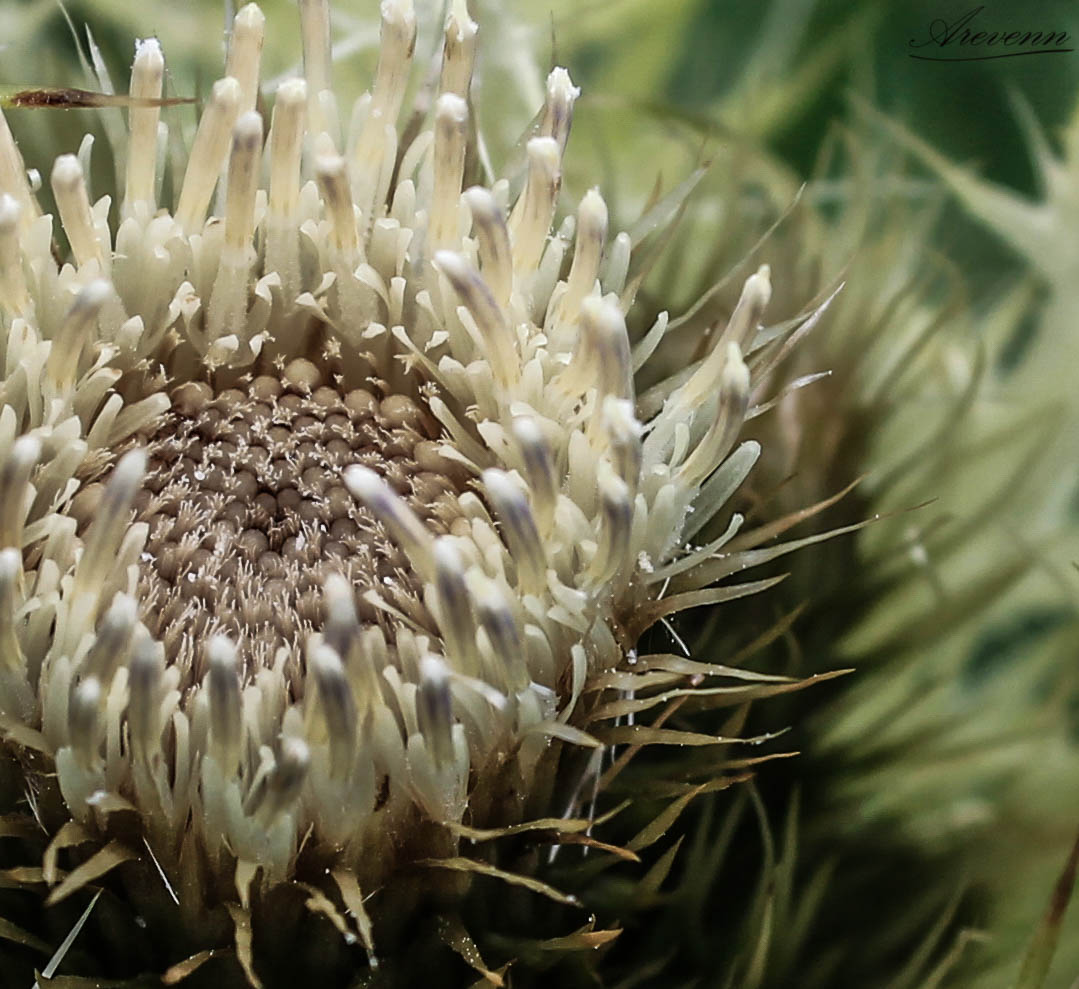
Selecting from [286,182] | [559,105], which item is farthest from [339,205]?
[559,105]

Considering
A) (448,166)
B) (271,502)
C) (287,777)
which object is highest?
(448,166)

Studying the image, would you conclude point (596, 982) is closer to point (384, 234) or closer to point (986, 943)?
point (986, 943)

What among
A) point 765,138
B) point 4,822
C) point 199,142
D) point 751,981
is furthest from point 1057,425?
point 4,822

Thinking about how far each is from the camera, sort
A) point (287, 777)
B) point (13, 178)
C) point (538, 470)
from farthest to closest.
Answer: point (13, 178)
point (538, 470)
point (287, 777)

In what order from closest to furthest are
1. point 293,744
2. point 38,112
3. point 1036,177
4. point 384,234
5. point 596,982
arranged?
point 293,744 → point 596,982 → point 384,234 → point 38,112 → point 1036,177

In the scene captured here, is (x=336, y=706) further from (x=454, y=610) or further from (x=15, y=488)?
(x=15, y=488)

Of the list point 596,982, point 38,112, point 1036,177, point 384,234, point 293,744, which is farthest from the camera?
point 1036,177

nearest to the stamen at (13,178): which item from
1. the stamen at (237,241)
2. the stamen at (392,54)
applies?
the stamen at (237,241)

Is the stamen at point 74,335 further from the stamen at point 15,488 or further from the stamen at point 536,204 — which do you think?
the stamen at point 536,204

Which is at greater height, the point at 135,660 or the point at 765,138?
the point at 765,138

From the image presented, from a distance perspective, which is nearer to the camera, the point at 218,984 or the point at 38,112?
the point at 218,984
